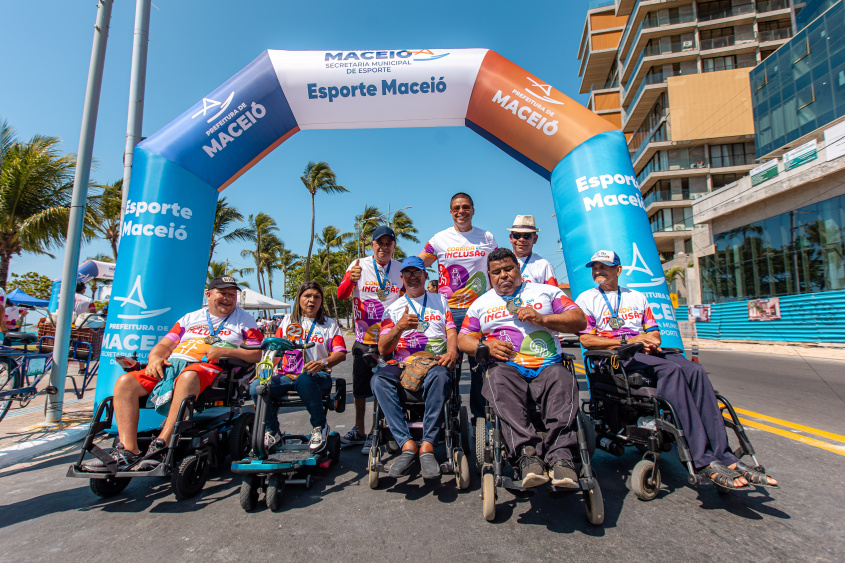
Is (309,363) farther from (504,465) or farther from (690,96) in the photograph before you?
(690,96)

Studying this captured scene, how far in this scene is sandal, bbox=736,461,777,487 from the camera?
7.88 ft

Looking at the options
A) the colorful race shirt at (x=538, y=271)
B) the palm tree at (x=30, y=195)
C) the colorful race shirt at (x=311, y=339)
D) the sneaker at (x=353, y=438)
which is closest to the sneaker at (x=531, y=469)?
the colorful race shirt at (x=311, y=339)

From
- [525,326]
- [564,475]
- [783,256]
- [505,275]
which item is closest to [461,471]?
[564,475]

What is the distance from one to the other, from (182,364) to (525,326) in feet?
9.29

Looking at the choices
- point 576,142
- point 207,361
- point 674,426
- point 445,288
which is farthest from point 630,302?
point 207,361

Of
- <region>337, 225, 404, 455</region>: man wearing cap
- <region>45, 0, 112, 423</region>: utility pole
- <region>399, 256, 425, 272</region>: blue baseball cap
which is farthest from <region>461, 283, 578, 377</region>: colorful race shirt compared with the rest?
<region>45, 0, 112, 423</region>: utility pole

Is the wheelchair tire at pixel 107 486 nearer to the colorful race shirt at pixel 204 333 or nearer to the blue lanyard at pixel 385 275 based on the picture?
the colorful race shirt at pixel 204 333

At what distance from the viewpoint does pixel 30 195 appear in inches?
512

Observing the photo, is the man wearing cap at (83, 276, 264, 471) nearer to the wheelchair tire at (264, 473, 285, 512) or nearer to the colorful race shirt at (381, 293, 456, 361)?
the wheelchair tire at (264, 473, 285, 512)

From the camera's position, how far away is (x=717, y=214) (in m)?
23.5

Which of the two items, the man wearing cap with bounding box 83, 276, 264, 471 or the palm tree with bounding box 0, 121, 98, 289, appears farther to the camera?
the palm tree with bounding box 0, 121, 98, 289

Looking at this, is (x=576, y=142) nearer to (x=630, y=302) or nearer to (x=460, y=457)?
(x=630, y=302)

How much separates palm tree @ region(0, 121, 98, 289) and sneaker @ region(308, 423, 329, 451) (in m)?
14.1

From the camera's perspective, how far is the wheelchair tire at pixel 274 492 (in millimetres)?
2834
